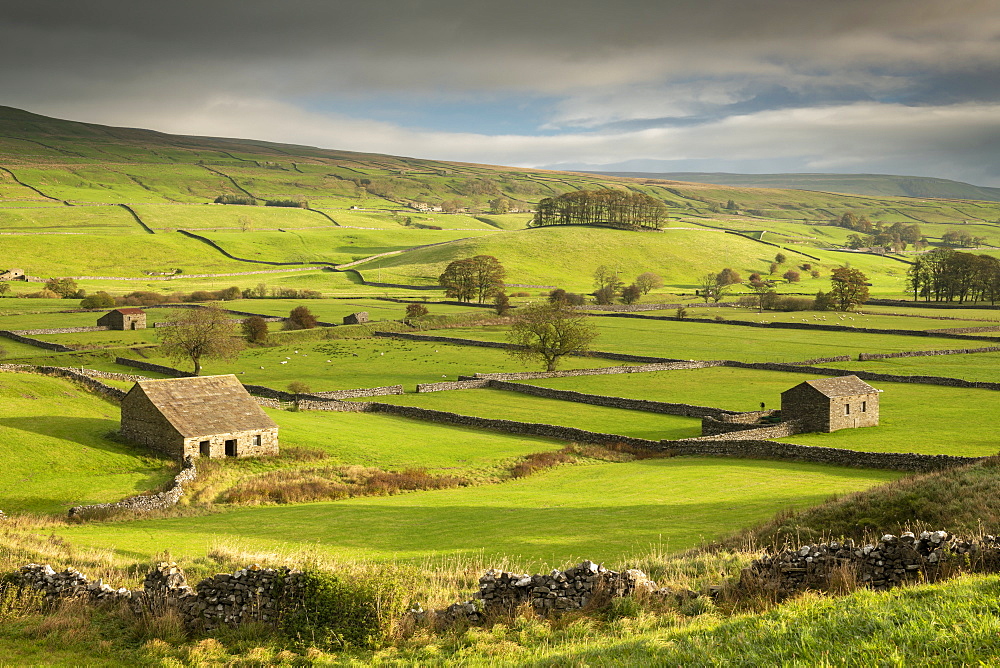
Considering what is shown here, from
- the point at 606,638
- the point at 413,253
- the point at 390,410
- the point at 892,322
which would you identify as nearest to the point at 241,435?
the point at 390,410

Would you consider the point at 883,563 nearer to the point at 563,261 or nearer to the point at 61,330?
the point at 61,330

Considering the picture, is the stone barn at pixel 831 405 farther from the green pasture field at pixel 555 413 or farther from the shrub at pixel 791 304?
the shrub at pixel 791 304

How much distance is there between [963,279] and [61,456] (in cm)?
14842

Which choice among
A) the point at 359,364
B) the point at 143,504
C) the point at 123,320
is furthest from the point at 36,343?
the point at 143,504

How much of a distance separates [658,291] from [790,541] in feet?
477

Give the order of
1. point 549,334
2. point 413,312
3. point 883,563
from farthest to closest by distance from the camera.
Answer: point 413,312, point 549,334, point 883,563

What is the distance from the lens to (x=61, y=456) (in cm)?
3456

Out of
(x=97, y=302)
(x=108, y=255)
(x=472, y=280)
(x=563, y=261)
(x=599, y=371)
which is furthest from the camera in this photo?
(x=563, y=261)

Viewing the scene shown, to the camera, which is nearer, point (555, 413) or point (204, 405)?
point (204, 405)

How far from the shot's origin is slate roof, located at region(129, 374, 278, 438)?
1473 inches

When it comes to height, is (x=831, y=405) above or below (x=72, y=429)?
above

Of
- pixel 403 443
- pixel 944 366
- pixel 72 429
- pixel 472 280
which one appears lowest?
pixel 403 443

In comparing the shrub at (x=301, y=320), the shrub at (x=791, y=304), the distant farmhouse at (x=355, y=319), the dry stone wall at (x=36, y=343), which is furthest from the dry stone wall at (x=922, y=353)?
the dry stone wall at (x=36, y=343)

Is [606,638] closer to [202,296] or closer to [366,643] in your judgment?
[366,643]
